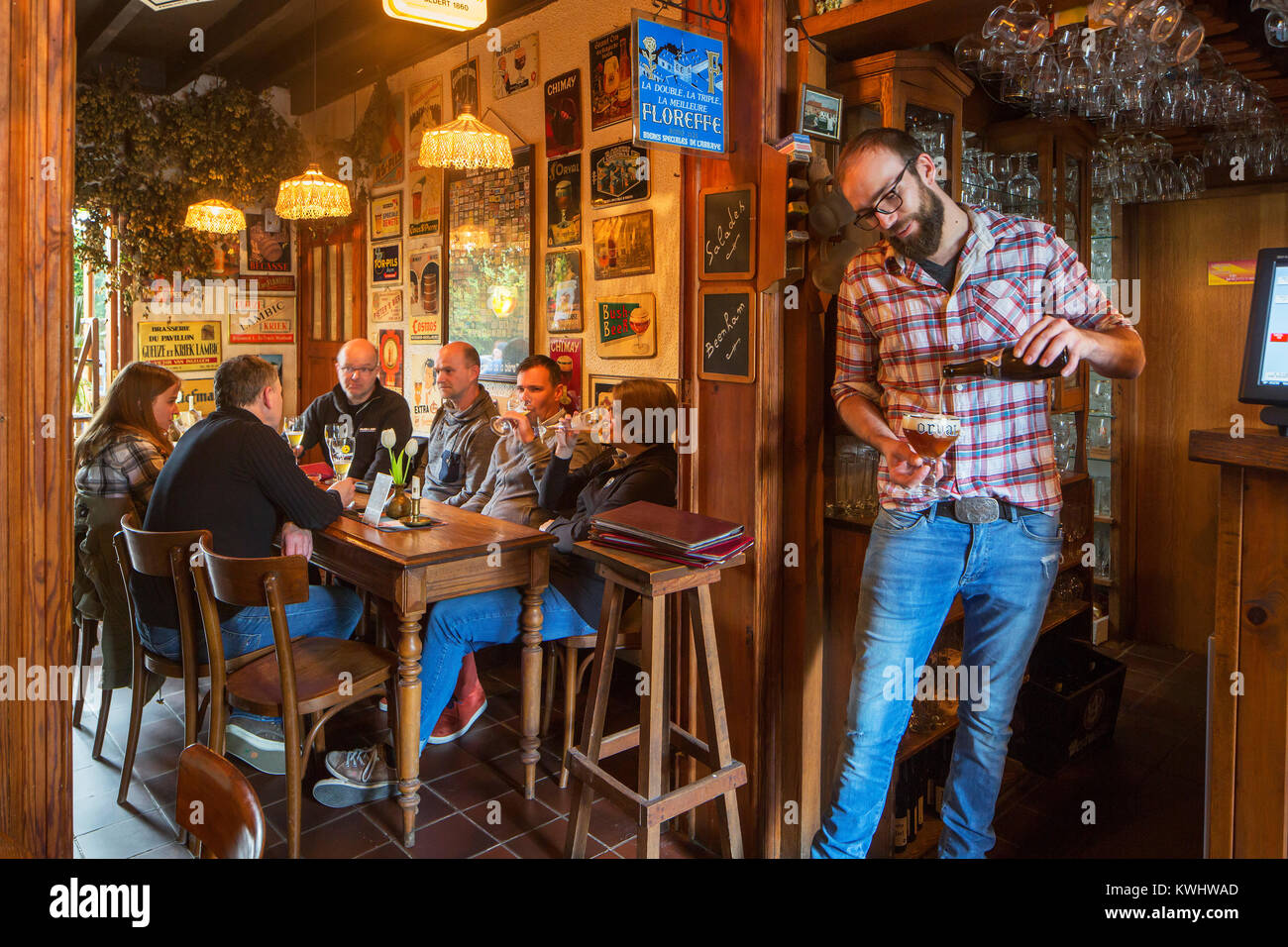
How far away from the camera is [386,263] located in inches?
239

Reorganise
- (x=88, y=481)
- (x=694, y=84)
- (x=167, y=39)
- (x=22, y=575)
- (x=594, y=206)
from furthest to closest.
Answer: (x=167, y=39) < (x=594, y=206) < (x=88, y=481) < (x=694, y=84) < (x=22, y=575)

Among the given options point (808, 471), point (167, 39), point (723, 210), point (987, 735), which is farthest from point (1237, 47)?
point (167, 39)

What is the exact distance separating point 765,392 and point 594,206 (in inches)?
82.9

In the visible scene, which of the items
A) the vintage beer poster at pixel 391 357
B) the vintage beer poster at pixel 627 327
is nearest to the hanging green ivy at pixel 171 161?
the vintage beer poster at pixel 391 357

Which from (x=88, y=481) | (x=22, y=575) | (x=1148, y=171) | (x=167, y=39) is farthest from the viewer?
(x=167, y=39)

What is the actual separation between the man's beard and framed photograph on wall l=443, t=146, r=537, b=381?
9.85 ft

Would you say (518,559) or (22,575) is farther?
(518,559)

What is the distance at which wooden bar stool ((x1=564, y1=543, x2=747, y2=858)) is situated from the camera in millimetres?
2283

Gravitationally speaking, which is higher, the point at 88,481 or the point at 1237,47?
the point at 1237,47

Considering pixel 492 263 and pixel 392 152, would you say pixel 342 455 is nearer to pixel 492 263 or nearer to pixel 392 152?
pixel 492 263

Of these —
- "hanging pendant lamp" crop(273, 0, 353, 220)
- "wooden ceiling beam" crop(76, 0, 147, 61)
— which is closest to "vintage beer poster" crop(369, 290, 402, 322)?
"hanging pendant lamp" crop(273, 0, 353, 220)

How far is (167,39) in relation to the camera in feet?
19.8

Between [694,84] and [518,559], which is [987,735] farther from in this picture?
[694,84]

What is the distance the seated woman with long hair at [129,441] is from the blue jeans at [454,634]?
50.8 inches
